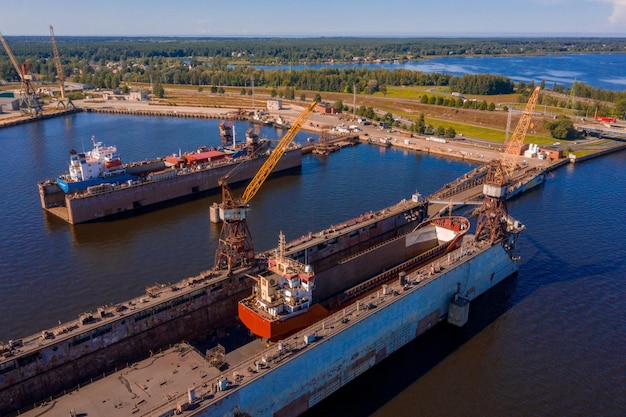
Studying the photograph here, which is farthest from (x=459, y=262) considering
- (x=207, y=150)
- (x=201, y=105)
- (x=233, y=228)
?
(x=201, y=105)

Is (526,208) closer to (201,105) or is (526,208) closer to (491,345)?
(491,345)

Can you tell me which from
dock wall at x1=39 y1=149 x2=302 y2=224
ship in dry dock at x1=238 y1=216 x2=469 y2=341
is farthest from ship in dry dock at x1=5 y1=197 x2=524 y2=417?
dock wall at x1=39 y1=149 x2=302 y2=224

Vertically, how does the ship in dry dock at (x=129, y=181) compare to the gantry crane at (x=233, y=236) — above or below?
below

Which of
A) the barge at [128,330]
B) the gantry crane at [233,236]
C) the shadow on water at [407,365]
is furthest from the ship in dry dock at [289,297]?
the shadow on water at [407,365]

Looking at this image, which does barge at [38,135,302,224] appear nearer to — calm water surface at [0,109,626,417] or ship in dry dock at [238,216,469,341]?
calm water surface at [0,109,626,417]

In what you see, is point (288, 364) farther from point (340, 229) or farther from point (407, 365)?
point (340, 229)

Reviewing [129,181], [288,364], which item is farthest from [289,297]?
[129,181]

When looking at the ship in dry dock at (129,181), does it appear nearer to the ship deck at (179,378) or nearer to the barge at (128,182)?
the barge at (128,182)
